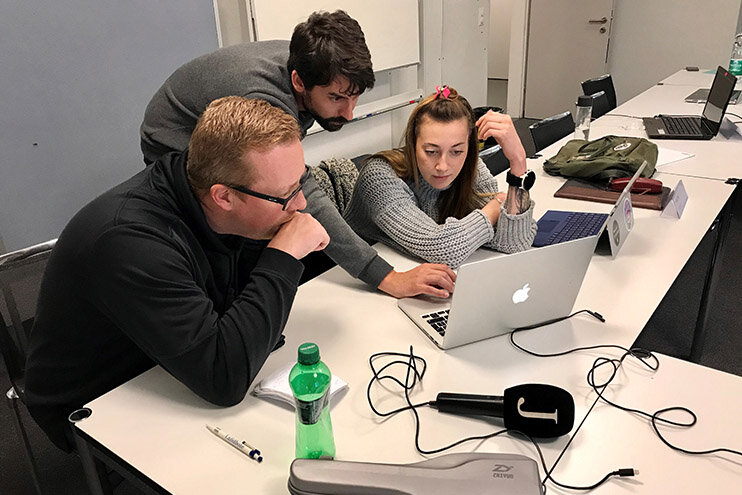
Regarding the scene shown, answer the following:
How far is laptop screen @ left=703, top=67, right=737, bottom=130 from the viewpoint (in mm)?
2826

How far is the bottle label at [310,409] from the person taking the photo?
890mm

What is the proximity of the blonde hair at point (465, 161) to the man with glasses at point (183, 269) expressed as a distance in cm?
65

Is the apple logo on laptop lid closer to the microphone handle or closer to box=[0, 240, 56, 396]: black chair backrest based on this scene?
the microphone handle

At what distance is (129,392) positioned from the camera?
1.17 m

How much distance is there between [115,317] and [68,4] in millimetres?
1926

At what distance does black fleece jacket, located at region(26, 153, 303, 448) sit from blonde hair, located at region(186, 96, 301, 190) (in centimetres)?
5

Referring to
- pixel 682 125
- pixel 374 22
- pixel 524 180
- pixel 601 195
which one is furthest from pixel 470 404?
pixel 374 22

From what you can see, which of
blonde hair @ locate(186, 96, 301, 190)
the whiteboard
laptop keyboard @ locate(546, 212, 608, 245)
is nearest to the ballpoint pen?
blonde hair @ locate(186, 96, 301, 190)

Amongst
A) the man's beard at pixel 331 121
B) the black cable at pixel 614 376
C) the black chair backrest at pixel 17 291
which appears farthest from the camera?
the man's beard at pixel 331 121

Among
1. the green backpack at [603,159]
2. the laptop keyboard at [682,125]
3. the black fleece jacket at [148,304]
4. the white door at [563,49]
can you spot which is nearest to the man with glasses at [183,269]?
the black fleece jacket at [148,304]

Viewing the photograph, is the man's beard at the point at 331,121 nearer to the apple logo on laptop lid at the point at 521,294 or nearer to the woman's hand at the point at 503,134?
the woman's hand at the point at 503,134

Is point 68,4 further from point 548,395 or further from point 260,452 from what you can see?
point 548,395

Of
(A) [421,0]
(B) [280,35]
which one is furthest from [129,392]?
(A) [421,0]

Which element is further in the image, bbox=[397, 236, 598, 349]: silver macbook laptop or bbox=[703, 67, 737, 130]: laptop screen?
bbox=[703, 67, 737, 130]: laptop screen
